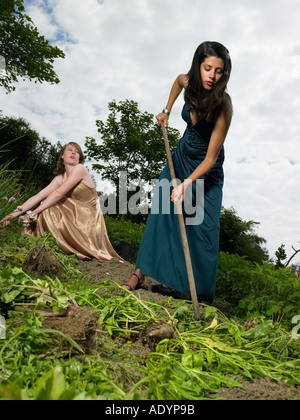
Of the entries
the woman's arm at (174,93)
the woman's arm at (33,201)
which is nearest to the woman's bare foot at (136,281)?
the woman's arm at (174,93)

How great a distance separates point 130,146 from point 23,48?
21.9ft

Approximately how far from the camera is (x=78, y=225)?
536 cm

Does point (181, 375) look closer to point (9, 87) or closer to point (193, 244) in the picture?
point (193, 244)

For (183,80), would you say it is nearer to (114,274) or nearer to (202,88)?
(202,88)

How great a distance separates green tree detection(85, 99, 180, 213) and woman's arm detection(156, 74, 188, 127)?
12.5 meters

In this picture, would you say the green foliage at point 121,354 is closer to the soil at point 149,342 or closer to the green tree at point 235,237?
the soil at point 149,342

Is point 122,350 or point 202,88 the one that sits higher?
point 202,88

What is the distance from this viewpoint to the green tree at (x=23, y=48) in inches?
421

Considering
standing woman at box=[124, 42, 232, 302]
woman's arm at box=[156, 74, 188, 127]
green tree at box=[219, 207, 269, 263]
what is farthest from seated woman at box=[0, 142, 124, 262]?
Result: green tree at box=[219, 207, 269, 263]

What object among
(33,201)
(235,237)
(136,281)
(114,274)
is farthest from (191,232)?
(235,237)

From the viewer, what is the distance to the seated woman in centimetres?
516

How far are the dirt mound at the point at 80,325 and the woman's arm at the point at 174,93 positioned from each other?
8.26 feet

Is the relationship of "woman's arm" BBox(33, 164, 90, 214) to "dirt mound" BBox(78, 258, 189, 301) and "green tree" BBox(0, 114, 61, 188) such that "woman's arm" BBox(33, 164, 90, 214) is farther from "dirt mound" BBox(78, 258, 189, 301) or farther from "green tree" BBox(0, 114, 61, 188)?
"green tree" BBox(0, 114, 61, 188)

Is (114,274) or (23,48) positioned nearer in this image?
(114,274)
